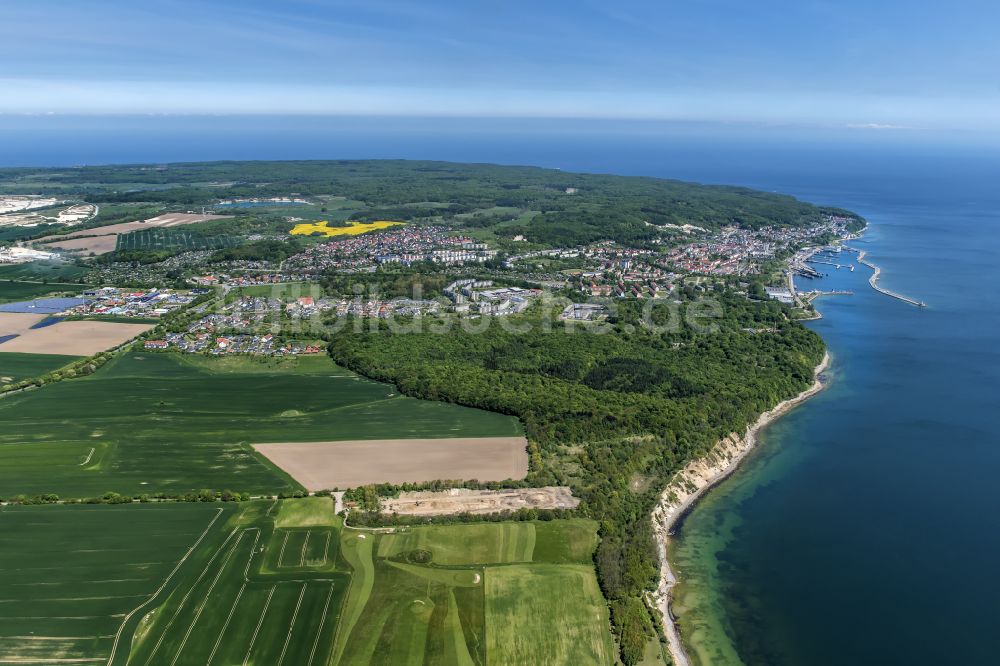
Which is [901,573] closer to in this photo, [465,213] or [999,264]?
[999,264]

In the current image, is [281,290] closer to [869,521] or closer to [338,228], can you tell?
[338,228]

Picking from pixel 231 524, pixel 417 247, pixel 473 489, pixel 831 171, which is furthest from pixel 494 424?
pixel 831 171

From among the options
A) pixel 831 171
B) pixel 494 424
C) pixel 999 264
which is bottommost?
pixel 494 424

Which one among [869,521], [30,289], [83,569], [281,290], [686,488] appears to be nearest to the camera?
[83,569]

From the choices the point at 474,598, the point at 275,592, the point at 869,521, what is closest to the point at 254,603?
the point at 275,592

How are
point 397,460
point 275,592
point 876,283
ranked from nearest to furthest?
1. point 275,592
2. point 397,460
3. point 876,283

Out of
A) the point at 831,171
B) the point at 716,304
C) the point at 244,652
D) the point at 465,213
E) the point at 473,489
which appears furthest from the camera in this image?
the point at 831,171

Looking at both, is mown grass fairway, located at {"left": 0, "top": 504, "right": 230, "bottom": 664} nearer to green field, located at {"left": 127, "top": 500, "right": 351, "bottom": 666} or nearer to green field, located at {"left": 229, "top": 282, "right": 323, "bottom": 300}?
green field, located at {"left": 127, "top": 500, "right": 351, "bottom": 666}
